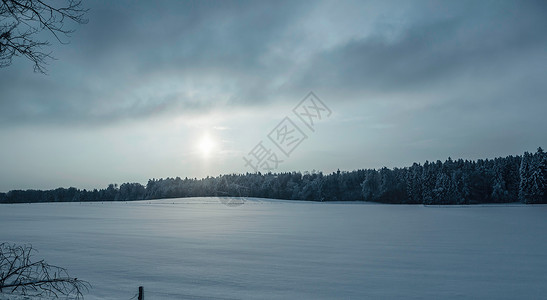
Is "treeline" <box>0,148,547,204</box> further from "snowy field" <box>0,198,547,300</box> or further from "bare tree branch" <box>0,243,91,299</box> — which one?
"bare tree branch" <box>0,243,91,299</box>

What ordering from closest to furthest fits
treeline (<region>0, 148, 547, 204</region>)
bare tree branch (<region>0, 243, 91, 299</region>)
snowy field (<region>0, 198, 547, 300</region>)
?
bare tree branch (<region>0, 243, 91, 299</region>), snowy field (<region>0, 198, 547, 300</region>), treeline (<region>0, 148, 547, 204</region>)

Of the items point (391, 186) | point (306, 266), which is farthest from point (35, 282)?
point (391, 186)

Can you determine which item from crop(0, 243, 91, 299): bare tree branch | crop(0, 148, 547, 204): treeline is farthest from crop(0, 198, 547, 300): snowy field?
crop(0, 148, 547, 204): treeline

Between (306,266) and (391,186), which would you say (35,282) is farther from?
(391,186)

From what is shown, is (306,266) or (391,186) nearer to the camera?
(306,266)

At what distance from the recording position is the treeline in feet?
253

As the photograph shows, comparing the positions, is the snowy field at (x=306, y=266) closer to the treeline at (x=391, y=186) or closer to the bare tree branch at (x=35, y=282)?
the bare tree branch at (x=35, y=282)

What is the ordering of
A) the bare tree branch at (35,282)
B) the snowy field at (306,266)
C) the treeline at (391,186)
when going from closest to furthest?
the bare tree branch at (35,282) < the snowy field at (306,266) < the treeline at (391,186)

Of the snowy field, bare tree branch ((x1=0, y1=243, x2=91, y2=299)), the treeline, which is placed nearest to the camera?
bare tree branch ((x1=0, y1=243, x2=91, y2=299))

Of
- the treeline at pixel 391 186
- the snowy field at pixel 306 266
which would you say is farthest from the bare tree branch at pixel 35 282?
the treeline at pixel 391 186

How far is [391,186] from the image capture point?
97.1 m

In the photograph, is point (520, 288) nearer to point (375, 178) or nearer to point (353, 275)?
point (353, 275)

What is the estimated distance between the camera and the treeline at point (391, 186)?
7703 cm

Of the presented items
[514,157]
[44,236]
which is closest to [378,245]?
[44,236]
